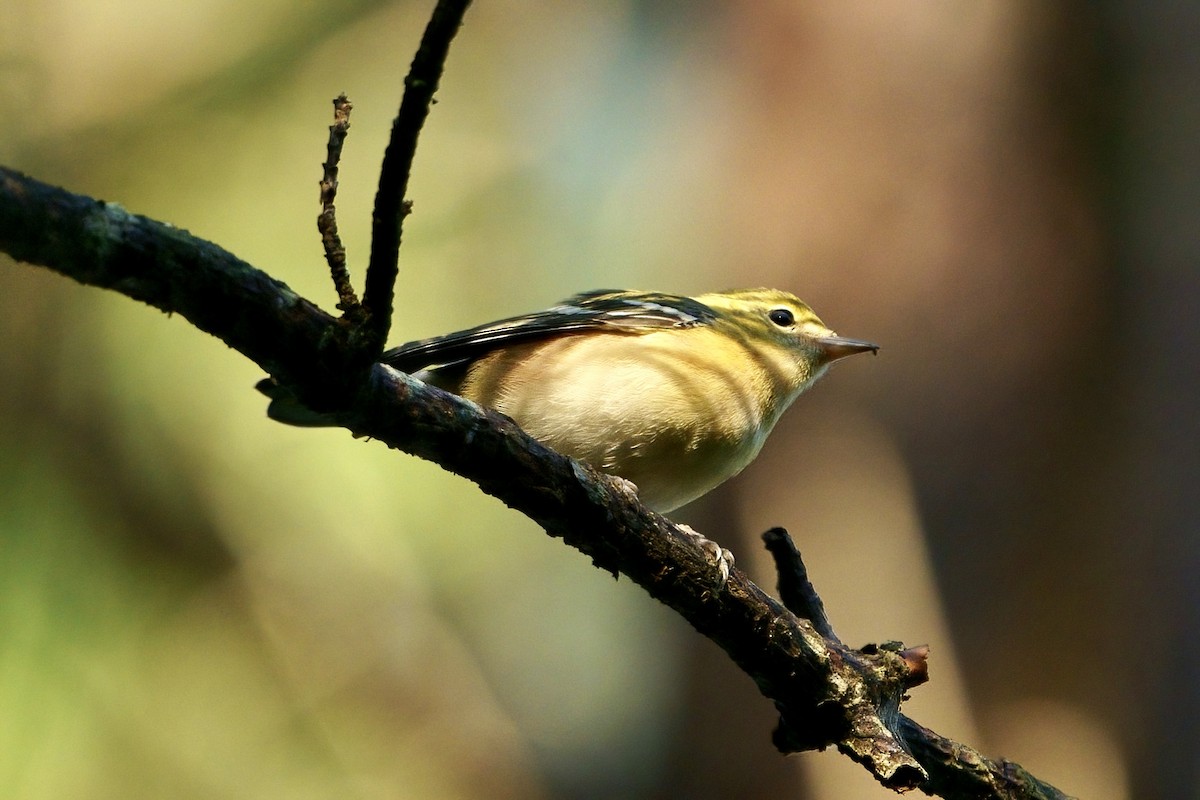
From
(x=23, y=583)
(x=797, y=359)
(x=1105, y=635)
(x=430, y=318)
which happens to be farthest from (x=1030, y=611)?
(x=23, y=583)

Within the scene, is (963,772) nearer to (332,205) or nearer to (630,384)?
(630,384)

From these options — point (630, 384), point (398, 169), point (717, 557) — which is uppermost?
point (630, 384)

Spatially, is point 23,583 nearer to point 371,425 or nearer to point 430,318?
point 430,318

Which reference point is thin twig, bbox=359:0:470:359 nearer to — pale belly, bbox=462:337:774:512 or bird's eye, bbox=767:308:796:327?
pale belly, bbox=462:337:774:512

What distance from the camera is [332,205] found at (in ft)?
8.11

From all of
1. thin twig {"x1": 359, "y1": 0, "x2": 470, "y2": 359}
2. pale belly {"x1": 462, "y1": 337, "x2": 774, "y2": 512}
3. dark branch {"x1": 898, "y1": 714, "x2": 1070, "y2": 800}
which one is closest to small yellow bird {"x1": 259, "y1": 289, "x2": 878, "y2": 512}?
pale belly {"x1": 462, "y1": 337, "x2": 774, "y2": 512}

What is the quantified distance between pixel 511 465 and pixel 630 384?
1314mm

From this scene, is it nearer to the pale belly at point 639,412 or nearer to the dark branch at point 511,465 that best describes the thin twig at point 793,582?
the dark branch at point 511,465

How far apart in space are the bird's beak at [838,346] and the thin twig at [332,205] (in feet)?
10.7

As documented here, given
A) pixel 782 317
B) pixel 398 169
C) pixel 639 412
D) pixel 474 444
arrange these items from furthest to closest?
pixel 782 317 < pixel 639 412 < pixel 474 444 < pixel 398 169

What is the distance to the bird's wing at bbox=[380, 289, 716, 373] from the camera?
14.8 ft

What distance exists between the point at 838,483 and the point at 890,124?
2891 mm

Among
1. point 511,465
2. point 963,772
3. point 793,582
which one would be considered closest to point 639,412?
→ point 793,582

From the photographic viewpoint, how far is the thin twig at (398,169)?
228cm
